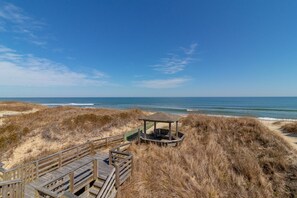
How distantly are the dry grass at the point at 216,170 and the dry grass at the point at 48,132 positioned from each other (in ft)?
22.7

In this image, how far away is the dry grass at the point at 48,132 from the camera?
12361 mm

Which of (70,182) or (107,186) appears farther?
(107,186)

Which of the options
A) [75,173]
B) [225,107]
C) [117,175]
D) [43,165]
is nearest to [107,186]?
[117,175]

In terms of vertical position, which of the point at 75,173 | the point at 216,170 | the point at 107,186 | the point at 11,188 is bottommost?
the point at 216,170

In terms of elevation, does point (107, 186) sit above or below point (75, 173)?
above

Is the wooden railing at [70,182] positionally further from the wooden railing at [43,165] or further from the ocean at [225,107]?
the ocean at [225,107]

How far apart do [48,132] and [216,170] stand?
47.6 ft

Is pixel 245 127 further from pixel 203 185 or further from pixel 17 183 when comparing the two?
pixel 17 183

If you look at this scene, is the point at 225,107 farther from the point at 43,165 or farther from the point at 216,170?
the point at 43,165

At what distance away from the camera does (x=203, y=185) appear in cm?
748

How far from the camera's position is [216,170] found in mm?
8922

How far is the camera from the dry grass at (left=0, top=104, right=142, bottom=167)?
12.4 metres

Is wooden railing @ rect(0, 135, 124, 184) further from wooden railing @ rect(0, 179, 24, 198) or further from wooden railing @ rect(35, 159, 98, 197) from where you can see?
wooden railing @ rect(0, 179, 24, 198)

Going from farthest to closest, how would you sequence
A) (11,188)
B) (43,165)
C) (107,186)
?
(43,165) < (107,186) < (11,188)
